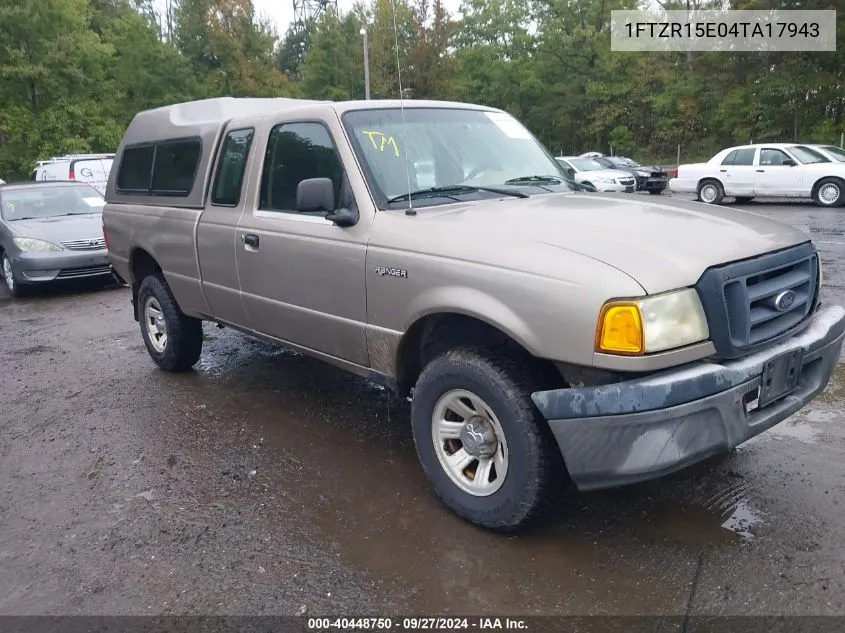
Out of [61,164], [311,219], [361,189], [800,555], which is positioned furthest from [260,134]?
[61,164]

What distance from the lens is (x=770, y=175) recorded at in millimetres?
16734

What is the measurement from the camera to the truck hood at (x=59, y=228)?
9891 mm

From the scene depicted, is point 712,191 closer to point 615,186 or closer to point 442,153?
point 615,186

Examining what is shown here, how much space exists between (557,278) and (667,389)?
0.58 meters

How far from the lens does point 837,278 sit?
26.3 ft

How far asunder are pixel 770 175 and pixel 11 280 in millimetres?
15783

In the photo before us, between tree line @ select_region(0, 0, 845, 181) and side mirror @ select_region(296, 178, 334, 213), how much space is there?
17.0 meters

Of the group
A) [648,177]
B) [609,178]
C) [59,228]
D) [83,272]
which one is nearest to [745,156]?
[609,178]

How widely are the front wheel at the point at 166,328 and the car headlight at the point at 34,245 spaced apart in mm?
4645

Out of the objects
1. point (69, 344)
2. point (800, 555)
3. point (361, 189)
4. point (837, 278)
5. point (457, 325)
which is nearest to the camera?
point (800, 555)

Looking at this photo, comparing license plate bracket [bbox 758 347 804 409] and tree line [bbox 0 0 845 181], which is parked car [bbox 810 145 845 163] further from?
license plate bracket [bbox 758 347 804 409]

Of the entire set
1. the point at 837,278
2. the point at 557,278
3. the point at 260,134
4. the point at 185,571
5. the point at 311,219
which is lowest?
the point at 185,571

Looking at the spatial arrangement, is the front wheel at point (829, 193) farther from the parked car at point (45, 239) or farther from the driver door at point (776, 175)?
the parked car at point (45, 239)

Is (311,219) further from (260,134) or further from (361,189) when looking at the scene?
(260,134)
